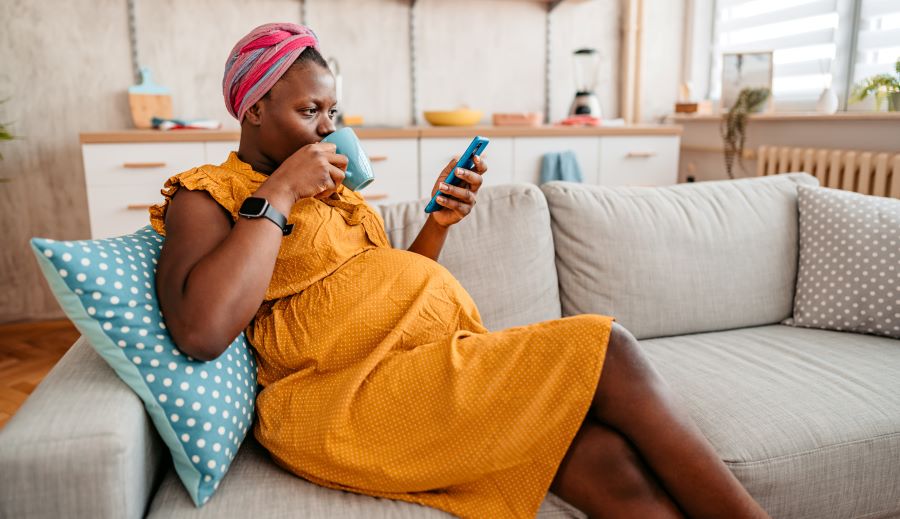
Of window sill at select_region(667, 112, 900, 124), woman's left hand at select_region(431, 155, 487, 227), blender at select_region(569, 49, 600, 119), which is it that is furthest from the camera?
blender at select_region(569, 49, 600, 119)

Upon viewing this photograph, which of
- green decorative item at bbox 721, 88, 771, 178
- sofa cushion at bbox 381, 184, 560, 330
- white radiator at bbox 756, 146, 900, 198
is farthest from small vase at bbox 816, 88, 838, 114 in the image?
sofa cushion at bbox 381, 184, 560, 330

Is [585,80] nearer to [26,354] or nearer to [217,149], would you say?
[217,149]

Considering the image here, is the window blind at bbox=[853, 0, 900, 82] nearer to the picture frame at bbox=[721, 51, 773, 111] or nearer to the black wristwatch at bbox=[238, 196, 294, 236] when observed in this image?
the picture frame at bbox=[721, 51, 773, 111]

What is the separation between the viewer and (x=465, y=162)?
1.23 m

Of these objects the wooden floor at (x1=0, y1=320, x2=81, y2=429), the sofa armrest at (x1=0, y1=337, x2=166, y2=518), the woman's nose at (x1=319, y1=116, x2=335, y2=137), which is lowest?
the wooden floor at (x1=0, y1=320, x2=81, y2=429)

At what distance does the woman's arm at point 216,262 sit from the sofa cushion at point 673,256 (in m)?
0.80

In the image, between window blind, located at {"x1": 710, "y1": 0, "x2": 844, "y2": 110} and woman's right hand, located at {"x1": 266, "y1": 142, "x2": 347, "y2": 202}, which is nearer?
woman's right hand, located at {"x1": 266, "y1": 142, "x2": 347, "y2": 202}

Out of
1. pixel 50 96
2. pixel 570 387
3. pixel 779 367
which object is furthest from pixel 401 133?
pixel 570 387

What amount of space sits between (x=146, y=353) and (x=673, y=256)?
125cm

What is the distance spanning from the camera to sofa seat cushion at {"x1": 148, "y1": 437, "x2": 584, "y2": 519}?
35.7 inches

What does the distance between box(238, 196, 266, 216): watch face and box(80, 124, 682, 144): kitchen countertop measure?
5.85 ft

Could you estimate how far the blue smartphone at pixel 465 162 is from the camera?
118 cm

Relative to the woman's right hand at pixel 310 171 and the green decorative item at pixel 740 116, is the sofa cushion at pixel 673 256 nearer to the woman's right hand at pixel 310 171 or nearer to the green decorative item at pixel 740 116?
the woman's right hand at pixel 310 171

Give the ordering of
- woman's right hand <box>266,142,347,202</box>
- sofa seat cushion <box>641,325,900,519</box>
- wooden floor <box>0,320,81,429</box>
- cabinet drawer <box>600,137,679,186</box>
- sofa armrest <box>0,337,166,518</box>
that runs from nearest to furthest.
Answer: sofa armrest <box>0,337,166,518</box>
woman's right hand <box>266,142,347,202</box>
sofa seat cushion <box>641,325,900,519</box>
wooden floor <box>0,320,81,429</box>
cabinet drawer <box>600,137,679,186</box>
